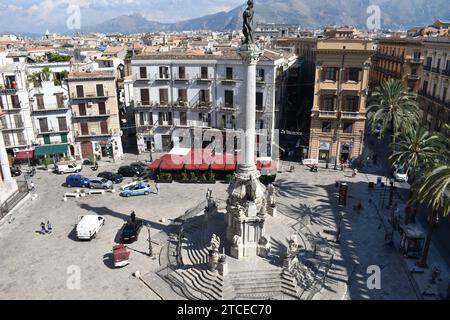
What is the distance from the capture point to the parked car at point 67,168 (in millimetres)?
49625

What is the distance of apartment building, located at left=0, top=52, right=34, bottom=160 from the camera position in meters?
49.1

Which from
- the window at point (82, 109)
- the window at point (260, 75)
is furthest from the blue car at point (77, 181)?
the window at point (260, 75)

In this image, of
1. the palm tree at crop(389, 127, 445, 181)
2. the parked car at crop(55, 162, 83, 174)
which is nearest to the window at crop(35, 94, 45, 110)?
the parked car at crop(55, 162, 83, 174)

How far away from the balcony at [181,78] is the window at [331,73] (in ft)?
61.7

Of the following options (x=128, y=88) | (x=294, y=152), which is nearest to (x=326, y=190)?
(x=294, y=152)

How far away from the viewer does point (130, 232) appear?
32.1 metres

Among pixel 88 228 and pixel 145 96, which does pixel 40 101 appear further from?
pixel 88 228

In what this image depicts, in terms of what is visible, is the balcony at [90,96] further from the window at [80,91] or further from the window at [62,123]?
the window at [62,123]

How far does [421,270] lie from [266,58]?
31.6 meters

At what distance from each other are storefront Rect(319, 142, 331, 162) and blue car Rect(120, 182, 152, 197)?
24.2 metres

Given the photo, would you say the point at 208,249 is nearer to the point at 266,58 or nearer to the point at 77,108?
the point at 266,58

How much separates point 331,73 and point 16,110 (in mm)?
42250

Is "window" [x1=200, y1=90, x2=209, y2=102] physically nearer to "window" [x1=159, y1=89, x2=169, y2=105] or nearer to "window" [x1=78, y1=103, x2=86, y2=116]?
"window" [x1=159, y1=89, x2=169, y2=105]
